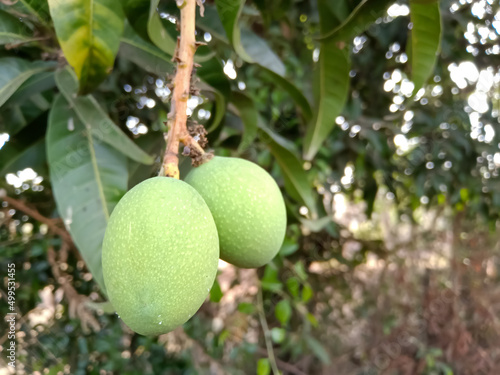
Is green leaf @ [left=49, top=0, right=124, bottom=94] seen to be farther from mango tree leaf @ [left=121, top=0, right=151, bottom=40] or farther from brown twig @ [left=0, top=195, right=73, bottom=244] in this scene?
brown twig @ [left=0, top=195, right=73, bottom=244]

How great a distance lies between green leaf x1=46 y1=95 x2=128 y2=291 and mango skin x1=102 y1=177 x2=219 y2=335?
6.4 inches

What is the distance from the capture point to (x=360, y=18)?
0.71 metres

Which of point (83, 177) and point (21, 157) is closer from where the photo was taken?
point (83, 177)

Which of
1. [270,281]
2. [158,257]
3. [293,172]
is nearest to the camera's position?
[158,257]

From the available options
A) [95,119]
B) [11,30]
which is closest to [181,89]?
[95,119]

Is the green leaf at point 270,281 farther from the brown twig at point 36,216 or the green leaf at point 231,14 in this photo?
the green leaf at point 231,14

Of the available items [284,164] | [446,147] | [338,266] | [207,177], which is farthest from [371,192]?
[207,177]

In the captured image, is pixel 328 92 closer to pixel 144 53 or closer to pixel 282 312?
pixel 144 53

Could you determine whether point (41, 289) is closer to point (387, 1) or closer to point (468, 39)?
point (387, 1)

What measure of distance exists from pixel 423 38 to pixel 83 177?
641 mm

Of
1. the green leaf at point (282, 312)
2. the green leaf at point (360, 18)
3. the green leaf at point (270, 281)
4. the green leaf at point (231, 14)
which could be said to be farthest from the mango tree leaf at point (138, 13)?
the green leaf at point (282, 312)

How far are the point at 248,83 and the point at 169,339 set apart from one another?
3.02 feet

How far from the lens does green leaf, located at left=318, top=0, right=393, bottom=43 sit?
0.68 m

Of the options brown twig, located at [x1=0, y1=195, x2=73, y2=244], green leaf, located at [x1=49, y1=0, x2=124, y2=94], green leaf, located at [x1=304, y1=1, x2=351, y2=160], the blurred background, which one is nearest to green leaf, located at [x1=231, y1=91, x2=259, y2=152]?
the blurred background
